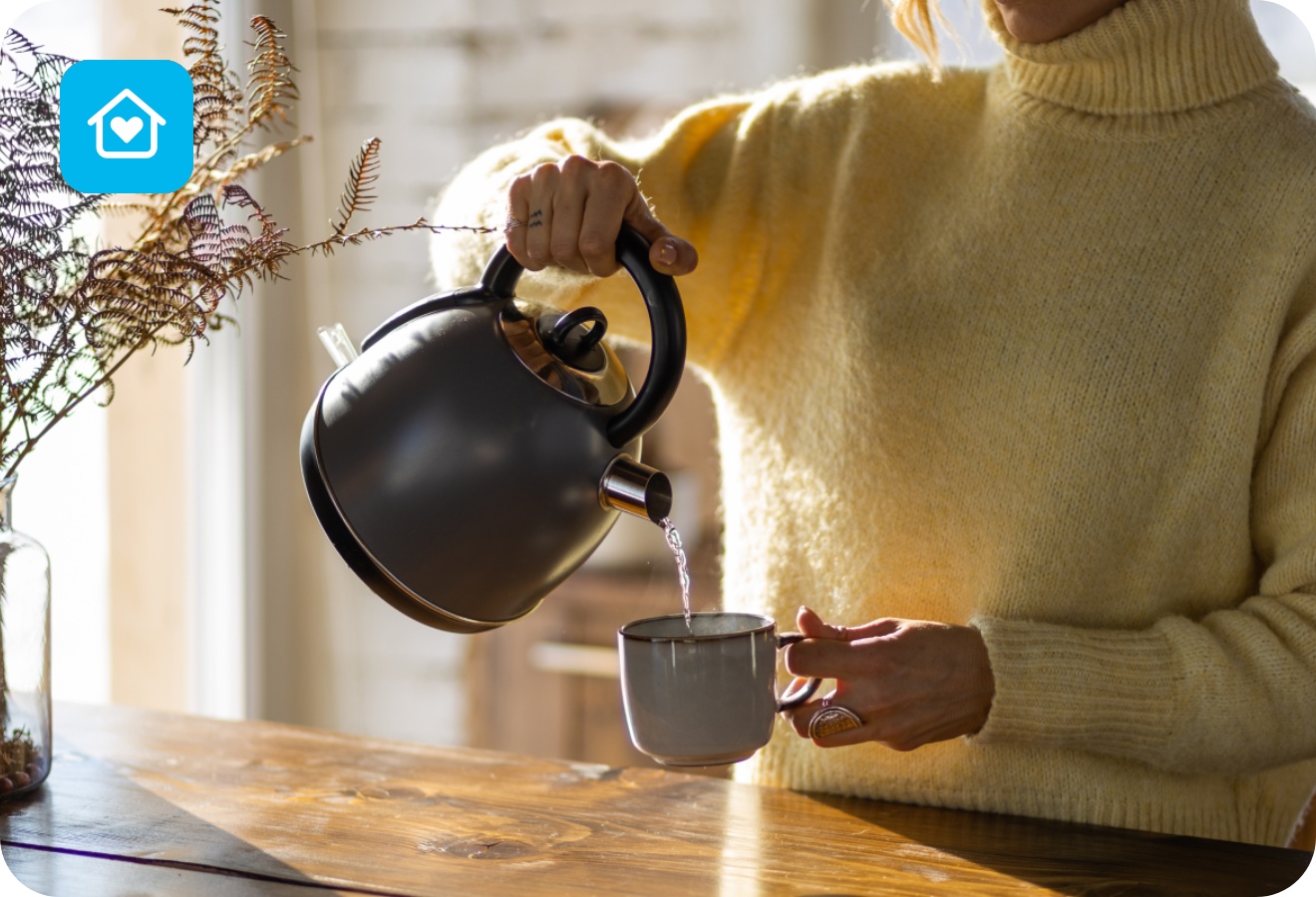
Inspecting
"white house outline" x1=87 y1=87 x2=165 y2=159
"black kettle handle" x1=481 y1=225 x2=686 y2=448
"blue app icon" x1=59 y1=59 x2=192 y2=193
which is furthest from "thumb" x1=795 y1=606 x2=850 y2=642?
"white house outline" x1=87 y1=87 x2=165 y2=159

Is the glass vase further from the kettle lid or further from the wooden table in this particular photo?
the kettle lid

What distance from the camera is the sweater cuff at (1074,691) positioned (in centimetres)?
95

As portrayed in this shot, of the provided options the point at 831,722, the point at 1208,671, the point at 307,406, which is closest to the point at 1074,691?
the point at 1208,671

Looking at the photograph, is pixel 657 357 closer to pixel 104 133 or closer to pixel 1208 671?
pixel 1208 671

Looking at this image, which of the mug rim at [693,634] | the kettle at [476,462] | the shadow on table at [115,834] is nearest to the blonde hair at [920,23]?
the kettle at [476,462]

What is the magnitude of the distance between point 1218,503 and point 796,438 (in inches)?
13.7

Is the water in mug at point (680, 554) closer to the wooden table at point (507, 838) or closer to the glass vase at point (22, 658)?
the wooden table at point (507, 838)

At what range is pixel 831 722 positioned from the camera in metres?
0.89

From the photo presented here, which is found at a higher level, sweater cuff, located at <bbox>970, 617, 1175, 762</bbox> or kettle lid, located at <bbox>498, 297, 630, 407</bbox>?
kettle lid, located at <bbox>498, 297, 630, 407</bbox>

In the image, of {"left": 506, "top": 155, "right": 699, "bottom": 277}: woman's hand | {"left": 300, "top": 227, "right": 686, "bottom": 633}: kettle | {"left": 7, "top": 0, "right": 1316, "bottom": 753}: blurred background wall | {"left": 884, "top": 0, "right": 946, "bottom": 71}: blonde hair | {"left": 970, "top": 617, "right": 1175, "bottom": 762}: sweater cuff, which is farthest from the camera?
{"left": 7, "top": 0, "right": 1316, "bottom": 753}: blurred background wall

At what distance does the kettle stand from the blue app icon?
1.59 ft

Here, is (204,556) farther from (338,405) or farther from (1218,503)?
(1218,503)

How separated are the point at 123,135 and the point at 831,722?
0.90 m

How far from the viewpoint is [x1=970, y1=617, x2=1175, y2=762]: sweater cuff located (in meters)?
0.95
